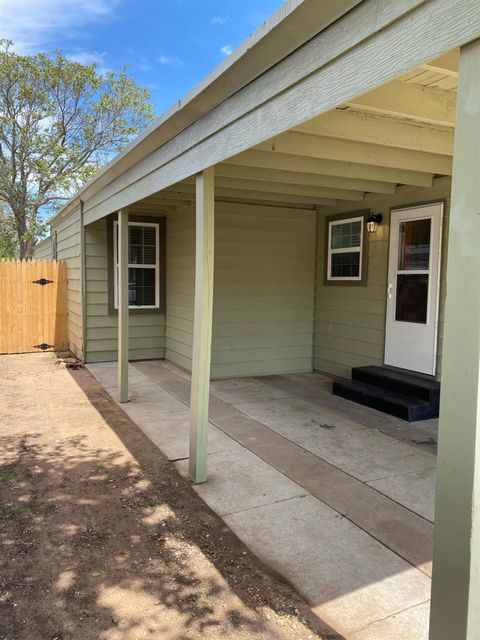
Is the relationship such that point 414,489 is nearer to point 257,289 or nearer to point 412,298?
point 412,298

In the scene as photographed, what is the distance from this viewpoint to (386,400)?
5.11 m

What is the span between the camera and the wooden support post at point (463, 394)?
4.51 ft

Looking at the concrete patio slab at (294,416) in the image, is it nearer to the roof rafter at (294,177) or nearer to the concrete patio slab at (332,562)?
the concrete patio slab at (332,562)

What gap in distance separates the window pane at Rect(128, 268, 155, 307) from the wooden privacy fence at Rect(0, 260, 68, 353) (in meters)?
1.90

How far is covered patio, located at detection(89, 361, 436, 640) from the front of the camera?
2.24 meters

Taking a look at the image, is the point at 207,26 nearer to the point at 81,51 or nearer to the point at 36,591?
the point at 81,51

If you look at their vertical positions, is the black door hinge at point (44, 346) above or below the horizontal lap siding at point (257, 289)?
below

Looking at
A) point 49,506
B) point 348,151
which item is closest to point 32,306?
point 49,506

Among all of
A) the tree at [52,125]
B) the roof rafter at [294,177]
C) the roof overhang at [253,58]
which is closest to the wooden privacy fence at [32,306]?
the roof overhang at [253,58]

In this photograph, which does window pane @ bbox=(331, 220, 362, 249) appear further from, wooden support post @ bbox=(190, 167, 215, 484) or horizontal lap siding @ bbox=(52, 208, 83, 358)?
horizontal lap siding @ bbox=(52, 208, 83, 358)

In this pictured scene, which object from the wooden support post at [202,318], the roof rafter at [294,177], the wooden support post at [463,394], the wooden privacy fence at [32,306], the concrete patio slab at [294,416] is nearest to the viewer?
the wooden support post at [463,394]

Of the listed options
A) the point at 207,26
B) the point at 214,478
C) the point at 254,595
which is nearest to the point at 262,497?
the point at 214,478

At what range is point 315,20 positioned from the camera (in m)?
2.00

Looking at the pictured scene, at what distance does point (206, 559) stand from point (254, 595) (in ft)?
1.25
